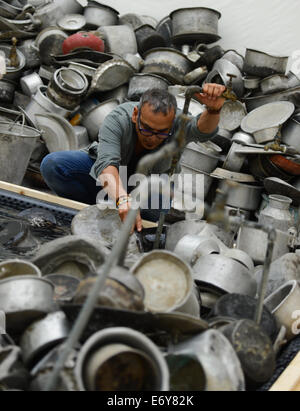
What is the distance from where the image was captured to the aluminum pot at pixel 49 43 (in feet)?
20.3

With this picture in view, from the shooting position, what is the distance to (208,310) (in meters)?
2.59

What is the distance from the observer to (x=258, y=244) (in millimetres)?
3672

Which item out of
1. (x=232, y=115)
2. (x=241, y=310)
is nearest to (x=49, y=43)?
(x=232, y=115)

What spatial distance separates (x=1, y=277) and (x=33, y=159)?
349 cm

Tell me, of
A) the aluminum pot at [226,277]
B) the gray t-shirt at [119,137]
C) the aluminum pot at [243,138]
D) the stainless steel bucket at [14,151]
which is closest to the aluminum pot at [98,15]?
the stainless steel bucket at [14,151]

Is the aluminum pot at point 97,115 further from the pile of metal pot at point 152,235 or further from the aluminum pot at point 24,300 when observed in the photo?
the aluminum pot at point 24,300

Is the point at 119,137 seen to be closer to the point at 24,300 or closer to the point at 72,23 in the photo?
the point at 24,300

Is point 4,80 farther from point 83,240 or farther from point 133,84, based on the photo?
point 83,240

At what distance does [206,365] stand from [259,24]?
238 inches

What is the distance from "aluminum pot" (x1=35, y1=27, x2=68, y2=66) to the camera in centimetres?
619

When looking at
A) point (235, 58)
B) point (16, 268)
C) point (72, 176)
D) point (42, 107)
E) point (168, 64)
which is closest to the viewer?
point (16, 268)

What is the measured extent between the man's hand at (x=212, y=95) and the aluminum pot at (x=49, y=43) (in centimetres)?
350

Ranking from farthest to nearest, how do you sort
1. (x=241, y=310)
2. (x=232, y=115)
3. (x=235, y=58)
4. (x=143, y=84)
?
(x=235, y=58) → (x=232, y=115) → (x=143, y=84) → (x=241, y=310)

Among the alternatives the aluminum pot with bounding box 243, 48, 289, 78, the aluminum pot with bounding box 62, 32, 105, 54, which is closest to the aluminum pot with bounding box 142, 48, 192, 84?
the aluminum pot with bounding box 62, 32, 105, 54
